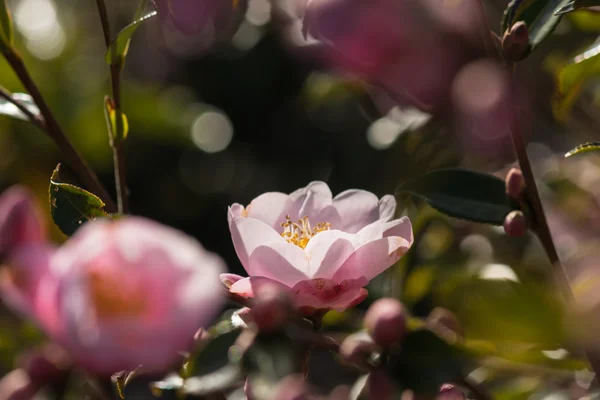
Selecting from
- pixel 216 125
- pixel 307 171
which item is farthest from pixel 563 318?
pixel 216 125

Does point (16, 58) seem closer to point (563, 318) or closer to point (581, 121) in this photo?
point (563, 318)

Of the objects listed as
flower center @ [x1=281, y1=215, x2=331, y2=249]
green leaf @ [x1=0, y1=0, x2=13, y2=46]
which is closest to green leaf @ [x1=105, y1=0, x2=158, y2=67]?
green leaf @ [x1=0, y1=0, x2=13, y2=46]

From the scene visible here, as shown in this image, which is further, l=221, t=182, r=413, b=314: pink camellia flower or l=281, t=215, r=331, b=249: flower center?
l=281, t=215, r=331, b=249: flower center

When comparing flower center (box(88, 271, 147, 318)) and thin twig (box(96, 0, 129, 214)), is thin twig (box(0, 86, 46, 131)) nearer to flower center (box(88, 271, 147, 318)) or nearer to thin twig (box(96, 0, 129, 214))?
thin twig (box(96, 0, 129, 214))

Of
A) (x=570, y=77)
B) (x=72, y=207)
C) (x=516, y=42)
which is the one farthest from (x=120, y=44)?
(x=570, y=77)

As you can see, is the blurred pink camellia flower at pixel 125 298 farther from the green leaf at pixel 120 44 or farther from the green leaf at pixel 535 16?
the green leaf at pixel 535 16
